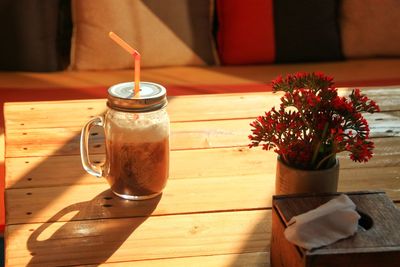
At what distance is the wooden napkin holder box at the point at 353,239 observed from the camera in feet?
2.89

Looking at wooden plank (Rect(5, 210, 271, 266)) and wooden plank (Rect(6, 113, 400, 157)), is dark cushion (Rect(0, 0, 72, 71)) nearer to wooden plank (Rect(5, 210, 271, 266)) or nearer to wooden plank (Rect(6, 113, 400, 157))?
wooden plank (Rect(6, 113, 400, 157))

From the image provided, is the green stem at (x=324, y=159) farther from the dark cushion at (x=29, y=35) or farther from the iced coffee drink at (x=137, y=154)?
the dark cushion at (x=29, y=35)

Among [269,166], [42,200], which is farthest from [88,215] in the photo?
[269,166]

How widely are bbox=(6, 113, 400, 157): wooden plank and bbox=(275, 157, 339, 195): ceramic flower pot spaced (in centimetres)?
37

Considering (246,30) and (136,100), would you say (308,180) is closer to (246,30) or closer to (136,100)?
(136,100)

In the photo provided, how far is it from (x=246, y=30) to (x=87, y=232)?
1660 mm

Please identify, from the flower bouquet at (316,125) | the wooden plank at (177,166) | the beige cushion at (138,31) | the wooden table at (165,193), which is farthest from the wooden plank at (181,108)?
the beige cushion at (138,31)

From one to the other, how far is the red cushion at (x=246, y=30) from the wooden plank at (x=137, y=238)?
1546 millimetres

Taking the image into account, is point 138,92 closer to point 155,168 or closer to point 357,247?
point 155,168

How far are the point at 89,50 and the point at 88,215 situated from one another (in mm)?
1482

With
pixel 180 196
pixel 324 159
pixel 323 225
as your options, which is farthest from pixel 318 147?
pixel 180 196

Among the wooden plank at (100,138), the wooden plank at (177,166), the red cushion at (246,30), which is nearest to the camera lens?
the wooden plank at (177,166)

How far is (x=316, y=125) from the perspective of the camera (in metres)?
1.07

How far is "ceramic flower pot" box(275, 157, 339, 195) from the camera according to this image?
1.09 m
